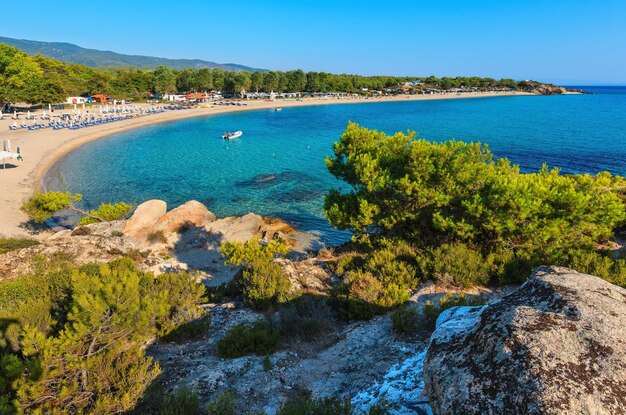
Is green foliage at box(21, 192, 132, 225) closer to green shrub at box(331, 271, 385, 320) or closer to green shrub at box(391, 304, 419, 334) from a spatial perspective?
green shrub at box(331, 271, 385, 320)

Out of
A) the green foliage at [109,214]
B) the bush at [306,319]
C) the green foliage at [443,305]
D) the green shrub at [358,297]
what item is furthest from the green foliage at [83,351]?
the green foliage at [109,214]

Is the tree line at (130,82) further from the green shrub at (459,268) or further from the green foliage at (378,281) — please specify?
the green shrub at (459,268)

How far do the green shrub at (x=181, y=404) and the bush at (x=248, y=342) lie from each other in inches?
93.1

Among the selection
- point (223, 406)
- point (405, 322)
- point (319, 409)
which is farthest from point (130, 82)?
point (319, 409)

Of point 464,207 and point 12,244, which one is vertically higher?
point 464,207

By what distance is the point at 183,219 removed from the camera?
83.6 feet

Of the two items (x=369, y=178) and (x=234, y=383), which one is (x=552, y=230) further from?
(x=234, y=383)

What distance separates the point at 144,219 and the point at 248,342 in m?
18.9

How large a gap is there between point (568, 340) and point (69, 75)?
132 m

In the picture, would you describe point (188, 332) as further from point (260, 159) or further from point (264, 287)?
point (260, 159)

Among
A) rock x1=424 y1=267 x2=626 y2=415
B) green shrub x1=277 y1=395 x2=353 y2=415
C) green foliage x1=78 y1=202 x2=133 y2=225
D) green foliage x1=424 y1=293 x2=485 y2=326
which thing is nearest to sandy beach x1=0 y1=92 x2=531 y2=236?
green foliage x1=78 y1=202 x2=133 y2=225

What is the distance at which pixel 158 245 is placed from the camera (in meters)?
23.0

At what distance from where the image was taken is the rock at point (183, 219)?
24684mm

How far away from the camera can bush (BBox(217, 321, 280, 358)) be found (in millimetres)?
8805
